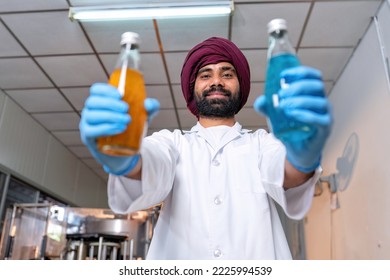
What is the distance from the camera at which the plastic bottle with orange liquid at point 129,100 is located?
0.58 m

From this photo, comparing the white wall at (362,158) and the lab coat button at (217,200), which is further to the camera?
the white wall at (362,158)

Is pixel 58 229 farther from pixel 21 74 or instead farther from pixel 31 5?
pixel 31 5

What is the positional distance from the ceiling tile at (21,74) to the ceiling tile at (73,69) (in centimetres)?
9

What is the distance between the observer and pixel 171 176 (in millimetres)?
907

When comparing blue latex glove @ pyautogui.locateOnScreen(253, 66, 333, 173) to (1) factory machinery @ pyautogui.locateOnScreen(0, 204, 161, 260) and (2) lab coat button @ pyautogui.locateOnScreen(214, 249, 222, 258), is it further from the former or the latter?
(1) factory machinery @ pyautogui.locateOnScreen(0, 204, 161, 260)

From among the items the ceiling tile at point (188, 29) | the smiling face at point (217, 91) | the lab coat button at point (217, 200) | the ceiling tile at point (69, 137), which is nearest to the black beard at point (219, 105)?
the smiling face at point (217, 91)

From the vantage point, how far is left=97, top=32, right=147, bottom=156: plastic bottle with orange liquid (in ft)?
1.90

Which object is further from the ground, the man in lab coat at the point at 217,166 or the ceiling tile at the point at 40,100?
the ceiling tile at the point at 40,100

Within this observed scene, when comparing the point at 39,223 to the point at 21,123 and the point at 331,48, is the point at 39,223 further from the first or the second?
the point at 331,48

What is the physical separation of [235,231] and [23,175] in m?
3.37

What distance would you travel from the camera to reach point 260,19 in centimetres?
239

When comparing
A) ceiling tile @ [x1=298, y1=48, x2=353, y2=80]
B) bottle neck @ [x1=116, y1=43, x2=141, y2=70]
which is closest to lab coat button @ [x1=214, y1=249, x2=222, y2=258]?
bottle neck @ [x1=116, y1=43, x2=141, y2=70]

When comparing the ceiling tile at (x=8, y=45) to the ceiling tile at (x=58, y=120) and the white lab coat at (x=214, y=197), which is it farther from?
the white lab coat at (x=214, y=197)
